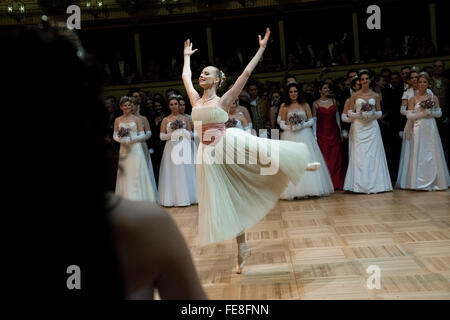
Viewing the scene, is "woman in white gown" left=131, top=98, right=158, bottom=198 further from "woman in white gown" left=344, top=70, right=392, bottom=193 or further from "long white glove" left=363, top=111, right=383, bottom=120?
"long white glove" left=363, top=111, right=383, bottom=120

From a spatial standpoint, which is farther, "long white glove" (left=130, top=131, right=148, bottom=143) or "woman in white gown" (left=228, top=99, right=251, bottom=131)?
"woman in white gown" (left=228, top=99, right=251, bottom=131)

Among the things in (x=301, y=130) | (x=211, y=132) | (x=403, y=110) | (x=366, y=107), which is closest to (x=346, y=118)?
(x=366, y=107)

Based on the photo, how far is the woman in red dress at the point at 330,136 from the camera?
8.01m

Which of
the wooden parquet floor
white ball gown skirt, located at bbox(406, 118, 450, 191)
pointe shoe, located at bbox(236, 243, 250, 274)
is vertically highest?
white ball gown skirt, located at bbox(406, 118, 450, 191)

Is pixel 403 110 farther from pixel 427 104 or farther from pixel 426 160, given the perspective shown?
pixel 426 160

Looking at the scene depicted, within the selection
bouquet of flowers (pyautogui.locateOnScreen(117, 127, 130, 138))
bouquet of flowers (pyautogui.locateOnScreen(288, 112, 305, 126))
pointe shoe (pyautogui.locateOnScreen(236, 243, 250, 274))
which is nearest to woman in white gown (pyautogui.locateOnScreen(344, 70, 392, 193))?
bouquet of flowers (pyautogui.locateOnScreen(288, 112, 305, 126))

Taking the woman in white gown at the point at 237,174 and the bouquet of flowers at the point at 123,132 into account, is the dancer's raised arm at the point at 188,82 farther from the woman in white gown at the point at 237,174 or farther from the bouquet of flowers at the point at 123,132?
the bouquet of flowers at the point at 123,132

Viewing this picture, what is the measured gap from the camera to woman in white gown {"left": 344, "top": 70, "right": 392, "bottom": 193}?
24.0 ft

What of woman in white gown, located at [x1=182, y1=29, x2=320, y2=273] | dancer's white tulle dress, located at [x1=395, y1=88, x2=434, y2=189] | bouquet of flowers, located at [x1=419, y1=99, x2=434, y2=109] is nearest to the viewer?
woman in white gown, located at [x1=182, y1=29, x2=320, y2=273]

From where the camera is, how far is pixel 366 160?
7.43 m

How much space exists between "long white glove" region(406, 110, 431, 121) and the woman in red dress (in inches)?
45.0

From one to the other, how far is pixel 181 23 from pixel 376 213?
7.84 m

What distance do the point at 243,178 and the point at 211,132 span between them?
0.44 m

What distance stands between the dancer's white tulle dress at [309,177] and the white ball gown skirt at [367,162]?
Answer: 0.36 meters
